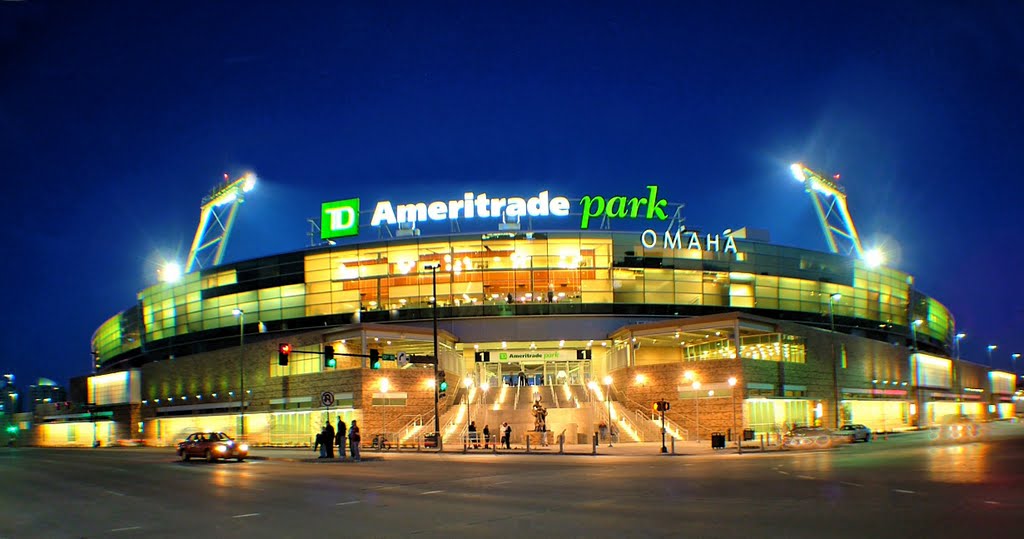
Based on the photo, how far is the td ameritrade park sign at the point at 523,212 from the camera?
2955 inches

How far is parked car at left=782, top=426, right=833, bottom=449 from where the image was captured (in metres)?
43.7

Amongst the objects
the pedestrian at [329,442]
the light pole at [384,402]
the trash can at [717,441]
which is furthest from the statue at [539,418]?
the pedestrian at [329,442]

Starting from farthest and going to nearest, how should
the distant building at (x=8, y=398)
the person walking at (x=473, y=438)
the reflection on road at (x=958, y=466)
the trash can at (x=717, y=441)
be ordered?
the distant building at (x=8, y=398), the person walking at (x=473, y=438), the trash can at (x=717, y=441), the reflection on road at (x=958, y=466)

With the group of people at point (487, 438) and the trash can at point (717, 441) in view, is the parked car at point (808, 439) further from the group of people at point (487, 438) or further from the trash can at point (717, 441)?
the group of people at point (487, 438)

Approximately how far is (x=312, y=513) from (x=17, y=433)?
362 ft

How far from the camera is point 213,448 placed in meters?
40.5

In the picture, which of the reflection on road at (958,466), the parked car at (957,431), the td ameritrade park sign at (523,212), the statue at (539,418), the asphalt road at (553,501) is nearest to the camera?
Answer: the asphalt road at (553,501)

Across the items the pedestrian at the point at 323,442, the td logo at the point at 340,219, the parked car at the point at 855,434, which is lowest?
the parked car at the point at 855,434

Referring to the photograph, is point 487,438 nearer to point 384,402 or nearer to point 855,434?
point 384,402

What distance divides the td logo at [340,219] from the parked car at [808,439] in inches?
1807

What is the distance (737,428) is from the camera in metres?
51.5

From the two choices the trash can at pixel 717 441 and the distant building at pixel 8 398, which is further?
the distant building at pixel 8 398

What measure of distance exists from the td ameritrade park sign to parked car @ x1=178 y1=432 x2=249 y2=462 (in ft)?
120

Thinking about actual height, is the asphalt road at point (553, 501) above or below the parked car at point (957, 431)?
above
